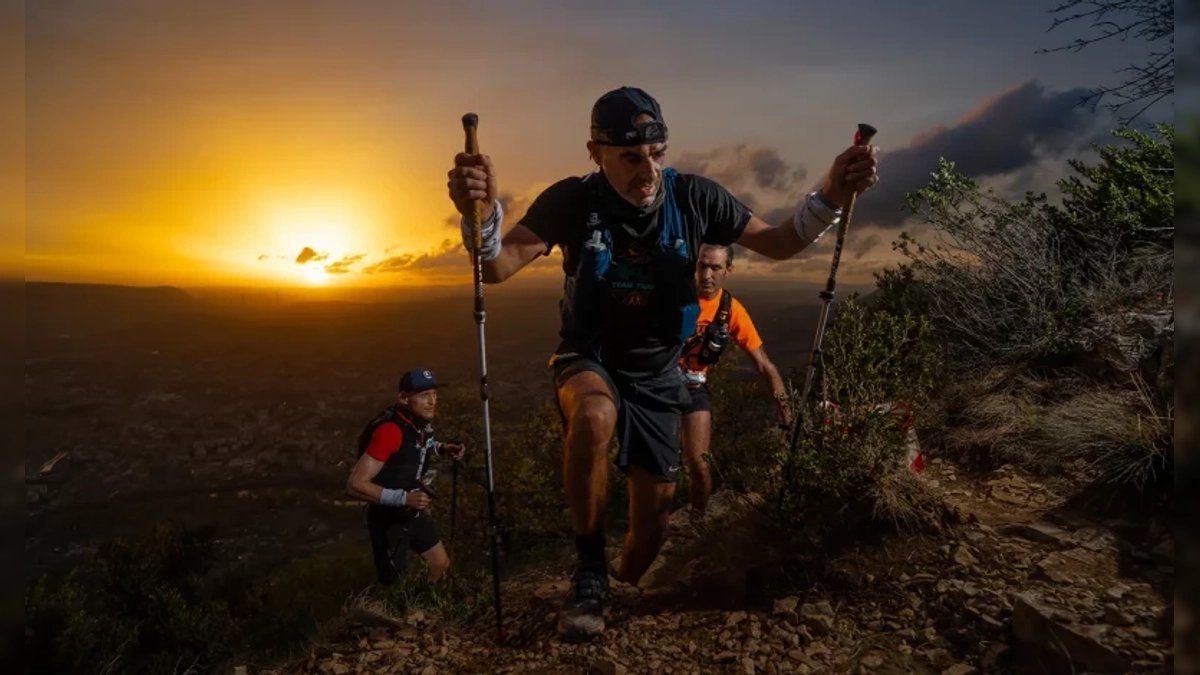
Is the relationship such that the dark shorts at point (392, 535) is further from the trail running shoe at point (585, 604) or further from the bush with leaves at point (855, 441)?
Result: the bush with leaves at point (855, 441)

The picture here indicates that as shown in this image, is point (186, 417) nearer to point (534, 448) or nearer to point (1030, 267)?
point (534, 448)

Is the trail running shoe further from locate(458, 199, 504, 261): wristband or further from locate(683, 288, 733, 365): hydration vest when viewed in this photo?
locate(683, 288, 733, 365): hydration vest

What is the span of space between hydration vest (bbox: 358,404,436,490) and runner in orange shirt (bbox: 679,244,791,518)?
363cm

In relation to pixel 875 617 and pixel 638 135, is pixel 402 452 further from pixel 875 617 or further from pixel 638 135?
pixel 875 617

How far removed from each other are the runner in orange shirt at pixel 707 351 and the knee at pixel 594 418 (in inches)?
104

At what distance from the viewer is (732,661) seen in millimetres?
4078

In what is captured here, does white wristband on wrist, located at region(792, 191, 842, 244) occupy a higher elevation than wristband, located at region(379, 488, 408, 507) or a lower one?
higher

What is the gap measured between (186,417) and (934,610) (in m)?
160

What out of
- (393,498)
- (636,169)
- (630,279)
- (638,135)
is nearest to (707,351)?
(630,279)

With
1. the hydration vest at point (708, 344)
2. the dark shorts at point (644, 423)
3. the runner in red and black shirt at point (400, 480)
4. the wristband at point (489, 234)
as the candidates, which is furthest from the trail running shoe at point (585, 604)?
the runner in red and black shirt at point (400, 480)

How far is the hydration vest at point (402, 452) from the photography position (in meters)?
8.91

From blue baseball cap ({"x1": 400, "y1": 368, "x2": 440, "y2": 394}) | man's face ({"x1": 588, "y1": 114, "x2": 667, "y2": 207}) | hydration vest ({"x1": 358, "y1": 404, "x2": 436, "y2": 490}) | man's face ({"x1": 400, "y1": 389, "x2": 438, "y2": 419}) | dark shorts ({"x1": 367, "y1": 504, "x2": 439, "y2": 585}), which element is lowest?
dark shorts ({"x1": 367, "y1": 504, "x2": 439, "y2": 585})

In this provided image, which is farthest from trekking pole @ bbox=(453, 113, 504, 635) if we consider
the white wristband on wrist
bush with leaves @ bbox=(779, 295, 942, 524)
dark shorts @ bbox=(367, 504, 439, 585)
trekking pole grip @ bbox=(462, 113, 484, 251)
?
dark shorts @ bbox=(367, 504, 439, 585)

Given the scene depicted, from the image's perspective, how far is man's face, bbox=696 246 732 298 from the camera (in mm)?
7961
